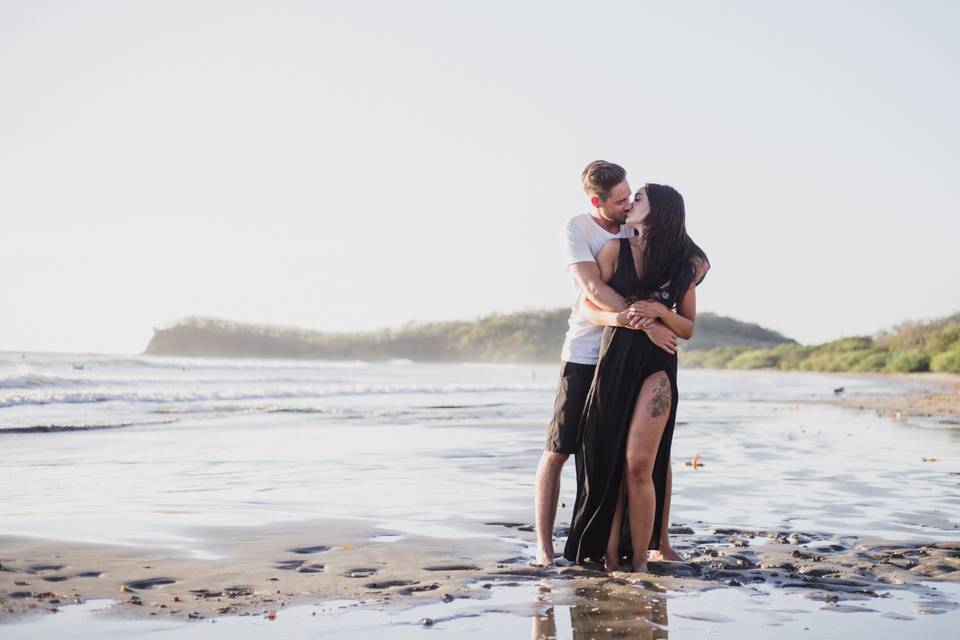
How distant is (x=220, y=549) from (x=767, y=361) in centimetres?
5652

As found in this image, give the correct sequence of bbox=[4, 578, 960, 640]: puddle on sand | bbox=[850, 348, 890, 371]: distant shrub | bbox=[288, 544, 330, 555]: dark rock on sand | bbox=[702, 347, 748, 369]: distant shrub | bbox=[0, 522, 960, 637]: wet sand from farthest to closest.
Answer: bbox=[702, 347, 748, 369]: distant shrub → bbox=[850, 348, 890, 371]: distant shrub → bbox=[288, 544, 330, 555]: dark rock on sand → bbox=[0, 522, 960, 637]: wet sand → bbox=[4, 578, 960, 640]: puddle on sand

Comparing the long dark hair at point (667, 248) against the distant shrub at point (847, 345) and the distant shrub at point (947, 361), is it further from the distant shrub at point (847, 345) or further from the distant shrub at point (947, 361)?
the distant shrub at point (847, 345)

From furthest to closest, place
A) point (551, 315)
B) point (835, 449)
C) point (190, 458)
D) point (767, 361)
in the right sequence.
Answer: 1. point (551, 315)
2. point (767, 361)
3. point (835, 449)
4. point (190, 458)

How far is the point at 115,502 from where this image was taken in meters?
6.59

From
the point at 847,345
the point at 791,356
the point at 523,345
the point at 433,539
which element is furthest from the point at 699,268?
the point at 523,345

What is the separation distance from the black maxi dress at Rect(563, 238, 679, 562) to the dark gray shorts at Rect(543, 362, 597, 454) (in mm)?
37

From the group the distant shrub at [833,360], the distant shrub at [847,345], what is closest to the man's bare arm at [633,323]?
the distant shrub at [833,360]

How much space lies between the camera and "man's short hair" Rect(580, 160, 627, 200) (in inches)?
182

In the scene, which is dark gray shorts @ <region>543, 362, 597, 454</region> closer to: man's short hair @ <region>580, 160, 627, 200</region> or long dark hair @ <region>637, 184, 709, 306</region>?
long dark hair @ <region>637, 184, 709, 306</region>

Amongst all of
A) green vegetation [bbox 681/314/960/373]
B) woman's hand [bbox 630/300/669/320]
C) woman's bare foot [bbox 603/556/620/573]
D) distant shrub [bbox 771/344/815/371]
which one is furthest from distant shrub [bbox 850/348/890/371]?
woman's hand [bbox 630/300/669/320]

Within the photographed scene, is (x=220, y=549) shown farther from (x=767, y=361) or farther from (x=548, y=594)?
(x=767, y=361)

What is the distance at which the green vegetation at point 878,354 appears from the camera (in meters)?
39.6

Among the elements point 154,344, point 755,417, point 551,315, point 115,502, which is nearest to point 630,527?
point 115,502

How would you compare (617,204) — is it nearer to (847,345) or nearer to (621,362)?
(621,362)
